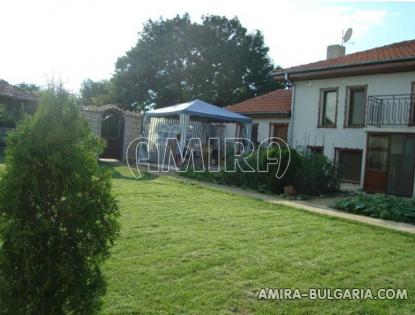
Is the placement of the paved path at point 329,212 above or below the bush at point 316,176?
below

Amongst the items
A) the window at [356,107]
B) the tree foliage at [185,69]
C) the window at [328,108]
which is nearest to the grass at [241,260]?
the window at [356,107]

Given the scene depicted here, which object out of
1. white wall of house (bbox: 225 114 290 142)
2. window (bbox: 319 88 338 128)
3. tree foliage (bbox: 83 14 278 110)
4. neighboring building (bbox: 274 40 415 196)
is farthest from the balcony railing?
tree foliage (bbox: 83 14 278 110)

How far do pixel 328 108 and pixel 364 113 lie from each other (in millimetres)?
1744

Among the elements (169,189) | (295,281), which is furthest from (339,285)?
(169,189)

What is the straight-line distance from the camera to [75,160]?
262cm

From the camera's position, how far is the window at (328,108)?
16.5 metres

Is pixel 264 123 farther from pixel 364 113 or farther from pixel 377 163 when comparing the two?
pixel 377 163

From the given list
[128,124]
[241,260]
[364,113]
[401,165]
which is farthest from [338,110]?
[241,260]

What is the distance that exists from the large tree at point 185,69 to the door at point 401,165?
2544 centimetres

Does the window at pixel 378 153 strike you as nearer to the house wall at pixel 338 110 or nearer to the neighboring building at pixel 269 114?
the house wall at pixel 338 110

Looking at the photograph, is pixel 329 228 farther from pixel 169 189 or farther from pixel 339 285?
pixel 169 189

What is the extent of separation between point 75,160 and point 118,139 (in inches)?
664

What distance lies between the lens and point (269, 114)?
63.3ft

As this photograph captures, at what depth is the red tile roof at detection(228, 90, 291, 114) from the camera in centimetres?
1923
